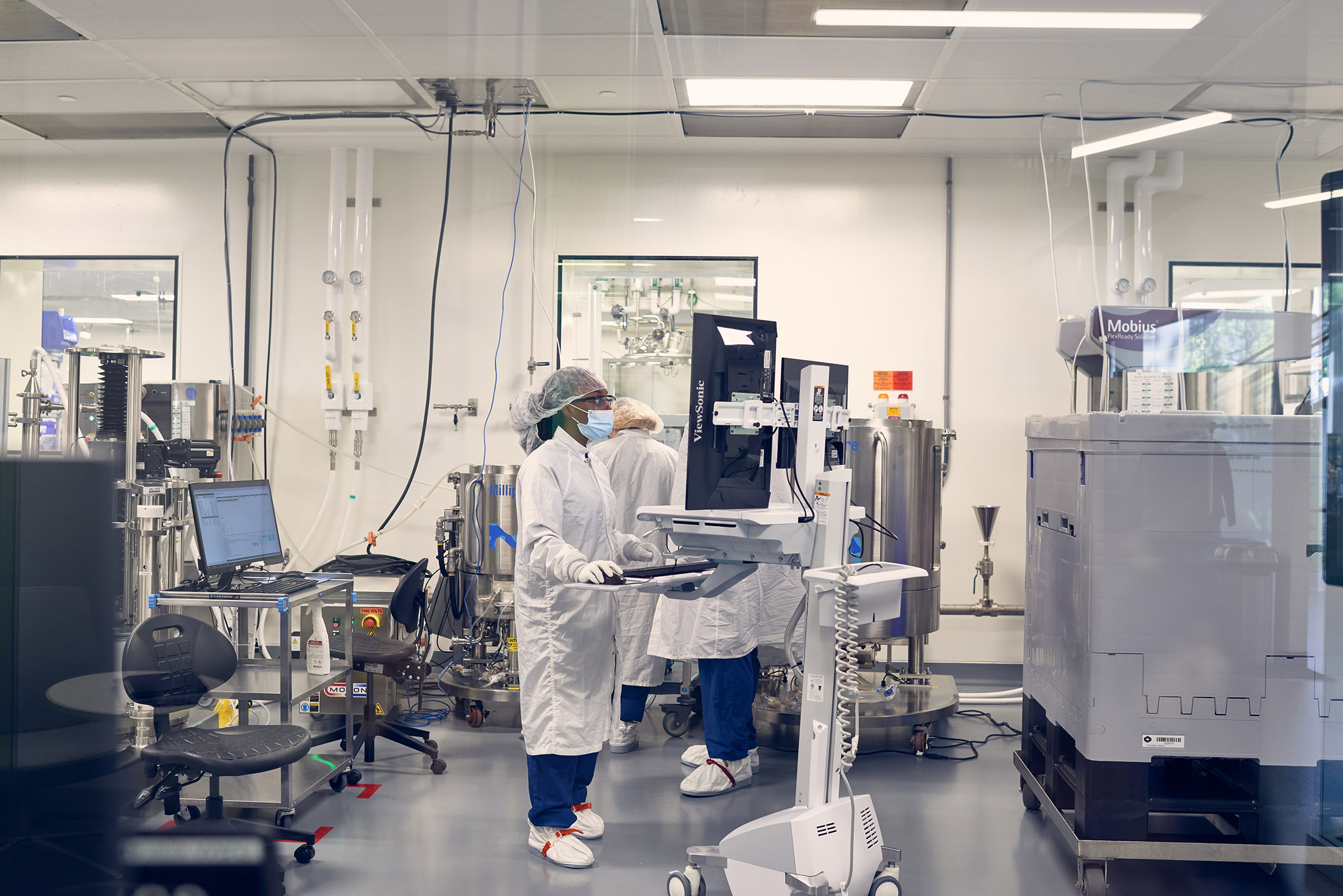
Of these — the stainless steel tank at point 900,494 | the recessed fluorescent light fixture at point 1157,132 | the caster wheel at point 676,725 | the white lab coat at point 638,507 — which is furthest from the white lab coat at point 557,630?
the recessed fluorescent light fixture at point 1157,132

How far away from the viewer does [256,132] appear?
14.1 feet

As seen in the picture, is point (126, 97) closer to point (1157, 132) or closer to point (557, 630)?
point (557, 630)

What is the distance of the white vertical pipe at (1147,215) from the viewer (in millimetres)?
2801

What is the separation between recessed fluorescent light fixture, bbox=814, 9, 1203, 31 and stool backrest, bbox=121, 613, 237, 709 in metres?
2.93

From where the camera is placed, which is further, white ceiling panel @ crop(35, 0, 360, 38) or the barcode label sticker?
white ceiling panel @ crop(35, 0, 360, 38)

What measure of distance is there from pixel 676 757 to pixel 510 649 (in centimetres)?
89

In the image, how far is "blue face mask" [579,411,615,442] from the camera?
2568mm

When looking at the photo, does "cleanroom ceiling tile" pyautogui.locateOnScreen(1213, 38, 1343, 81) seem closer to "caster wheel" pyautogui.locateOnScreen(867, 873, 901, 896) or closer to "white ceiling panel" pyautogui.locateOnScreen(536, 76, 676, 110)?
"white ceiling panel" pyautogui.locateOnScreen(536, 76, 676, 110)

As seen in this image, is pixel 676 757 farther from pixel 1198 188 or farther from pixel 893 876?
pixel 1198 188

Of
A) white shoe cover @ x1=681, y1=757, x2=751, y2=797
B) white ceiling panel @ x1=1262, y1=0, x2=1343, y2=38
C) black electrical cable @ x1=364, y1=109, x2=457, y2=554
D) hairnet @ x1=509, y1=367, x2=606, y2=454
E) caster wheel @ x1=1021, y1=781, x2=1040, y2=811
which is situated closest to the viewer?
white ceiling panel @ x1=1262, y1=0, x2=1343, y2=38

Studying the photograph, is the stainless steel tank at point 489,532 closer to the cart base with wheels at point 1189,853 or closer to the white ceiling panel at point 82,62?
the white ceiling panel at point 82,62

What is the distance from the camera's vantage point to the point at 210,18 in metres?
3.22

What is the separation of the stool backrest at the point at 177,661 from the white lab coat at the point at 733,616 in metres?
1.38

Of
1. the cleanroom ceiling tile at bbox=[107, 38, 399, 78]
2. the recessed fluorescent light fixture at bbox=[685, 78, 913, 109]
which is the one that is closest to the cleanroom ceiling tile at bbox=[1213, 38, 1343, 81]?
the recessed fluorescent light fixture at bbox=[685, 78, 913, 109]
